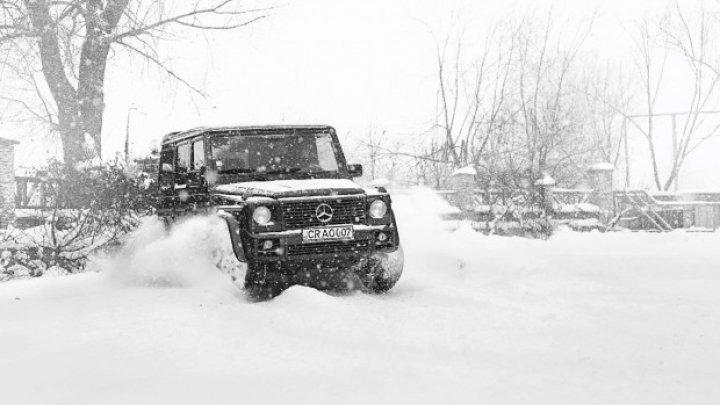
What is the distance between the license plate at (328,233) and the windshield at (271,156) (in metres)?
1.09

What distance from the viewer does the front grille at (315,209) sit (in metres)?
6.70

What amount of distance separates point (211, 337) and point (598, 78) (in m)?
36.7

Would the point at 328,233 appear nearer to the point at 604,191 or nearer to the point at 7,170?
the point at 604,191

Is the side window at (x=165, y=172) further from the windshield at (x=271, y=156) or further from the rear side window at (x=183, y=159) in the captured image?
the windshield at (x=271, y=156)

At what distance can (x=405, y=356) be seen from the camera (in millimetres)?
4453

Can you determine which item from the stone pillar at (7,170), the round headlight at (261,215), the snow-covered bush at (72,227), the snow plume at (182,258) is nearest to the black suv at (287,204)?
the round headlight at (261,215)

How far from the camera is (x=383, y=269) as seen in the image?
7.23 m

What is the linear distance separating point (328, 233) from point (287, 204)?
0.48m

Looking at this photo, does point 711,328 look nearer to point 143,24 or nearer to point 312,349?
point 312,349

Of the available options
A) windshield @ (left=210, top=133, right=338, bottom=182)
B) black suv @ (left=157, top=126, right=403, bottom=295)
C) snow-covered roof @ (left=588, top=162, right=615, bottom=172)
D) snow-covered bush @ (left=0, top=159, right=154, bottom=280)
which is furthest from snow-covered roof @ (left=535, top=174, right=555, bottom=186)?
windshield @ (left=210, top=133, right=338, bottom=182)

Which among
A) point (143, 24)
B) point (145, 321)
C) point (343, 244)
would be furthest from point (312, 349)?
point (143, 24)

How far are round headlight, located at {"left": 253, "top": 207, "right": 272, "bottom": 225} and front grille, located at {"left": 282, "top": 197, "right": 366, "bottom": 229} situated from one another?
16cm

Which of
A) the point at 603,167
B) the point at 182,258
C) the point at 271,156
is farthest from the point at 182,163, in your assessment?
the point at 603,167

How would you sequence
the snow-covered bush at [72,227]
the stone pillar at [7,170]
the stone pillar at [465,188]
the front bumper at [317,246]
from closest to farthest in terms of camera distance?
the front bumper at [317,246] < the snow-covered bush at [72,227] < the stone pillar at [465,188] < the stone pillar at [7,170]
